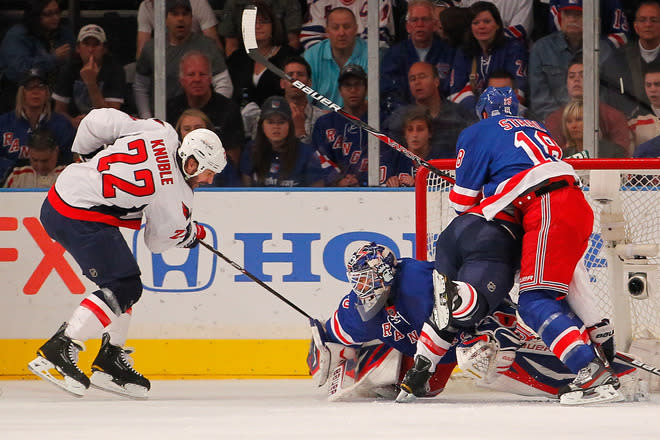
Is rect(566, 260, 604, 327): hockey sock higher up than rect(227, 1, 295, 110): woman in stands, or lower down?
lower down

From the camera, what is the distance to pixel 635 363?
3.80 m

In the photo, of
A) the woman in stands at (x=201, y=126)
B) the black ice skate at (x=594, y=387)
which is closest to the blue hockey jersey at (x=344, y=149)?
the woman in stands at (x=201, y=126)

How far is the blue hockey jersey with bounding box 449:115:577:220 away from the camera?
3.71m

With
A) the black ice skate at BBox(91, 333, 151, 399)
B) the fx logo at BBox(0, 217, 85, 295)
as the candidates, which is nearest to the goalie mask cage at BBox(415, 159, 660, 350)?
the black ice skate at BBox(91, 333, 151, 399)

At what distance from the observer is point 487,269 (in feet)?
12.1

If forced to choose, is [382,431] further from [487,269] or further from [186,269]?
[186,269]

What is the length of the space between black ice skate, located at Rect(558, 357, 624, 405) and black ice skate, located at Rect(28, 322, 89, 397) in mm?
1751

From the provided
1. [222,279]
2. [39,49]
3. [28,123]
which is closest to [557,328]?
[222,279]

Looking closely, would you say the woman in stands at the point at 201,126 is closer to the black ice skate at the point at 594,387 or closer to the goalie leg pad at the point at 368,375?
the goalie leg pad at the point at 368,375

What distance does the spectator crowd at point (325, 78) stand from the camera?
527 centimetres

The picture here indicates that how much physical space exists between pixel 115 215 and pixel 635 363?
77.9 inches

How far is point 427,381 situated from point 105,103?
8.44 ft

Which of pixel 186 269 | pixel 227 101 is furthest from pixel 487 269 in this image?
pixel 227 101

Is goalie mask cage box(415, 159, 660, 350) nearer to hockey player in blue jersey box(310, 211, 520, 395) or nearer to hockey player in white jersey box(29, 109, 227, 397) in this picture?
hockey player in blue jersey box(310, 211, 520, 395)
